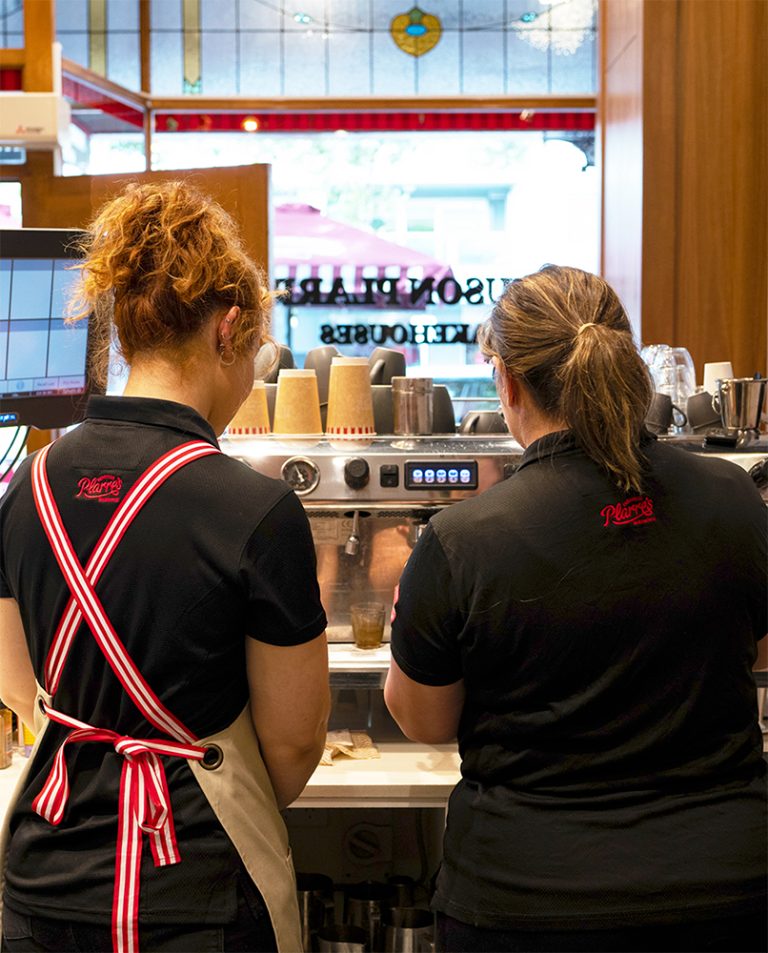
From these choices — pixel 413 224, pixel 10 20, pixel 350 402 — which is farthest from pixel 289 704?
pixel 413 224

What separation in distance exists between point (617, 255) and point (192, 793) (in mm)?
2945

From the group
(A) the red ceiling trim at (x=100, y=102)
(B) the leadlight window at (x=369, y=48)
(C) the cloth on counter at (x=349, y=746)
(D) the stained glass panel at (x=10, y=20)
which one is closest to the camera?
(C) the cloth on counter at (x=349, y=746)

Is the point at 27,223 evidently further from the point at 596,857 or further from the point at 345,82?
the point at 596,857

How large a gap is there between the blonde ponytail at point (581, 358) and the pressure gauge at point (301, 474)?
24.2 inches

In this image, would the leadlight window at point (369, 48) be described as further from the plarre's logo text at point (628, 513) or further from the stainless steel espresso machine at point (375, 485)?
the plarre's logo text at point (628, 513)

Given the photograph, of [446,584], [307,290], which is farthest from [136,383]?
[307,290]

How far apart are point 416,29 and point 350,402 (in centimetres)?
426

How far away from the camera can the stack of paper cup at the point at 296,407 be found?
83.6 inches

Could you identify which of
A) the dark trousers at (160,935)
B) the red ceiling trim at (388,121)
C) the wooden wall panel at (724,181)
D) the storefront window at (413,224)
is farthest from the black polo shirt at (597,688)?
the red ceiling trim at (388,121)

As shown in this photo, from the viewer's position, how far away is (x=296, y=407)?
83.7 inches

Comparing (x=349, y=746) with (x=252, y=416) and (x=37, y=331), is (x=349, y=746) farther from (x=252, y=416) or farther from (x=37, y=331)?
(x=37, y=331)

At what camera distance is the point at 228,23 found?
5.70 m

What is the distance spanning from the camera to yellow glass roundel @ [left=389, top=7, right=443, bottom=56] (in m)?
5.73

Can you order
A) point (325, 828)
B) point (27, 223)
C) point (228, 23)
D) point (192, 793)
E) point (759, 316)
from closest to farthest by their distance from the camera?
point (192, 793) → point (325, 828) → point (759, 316) → point (27, 223) → point (228, 23)
